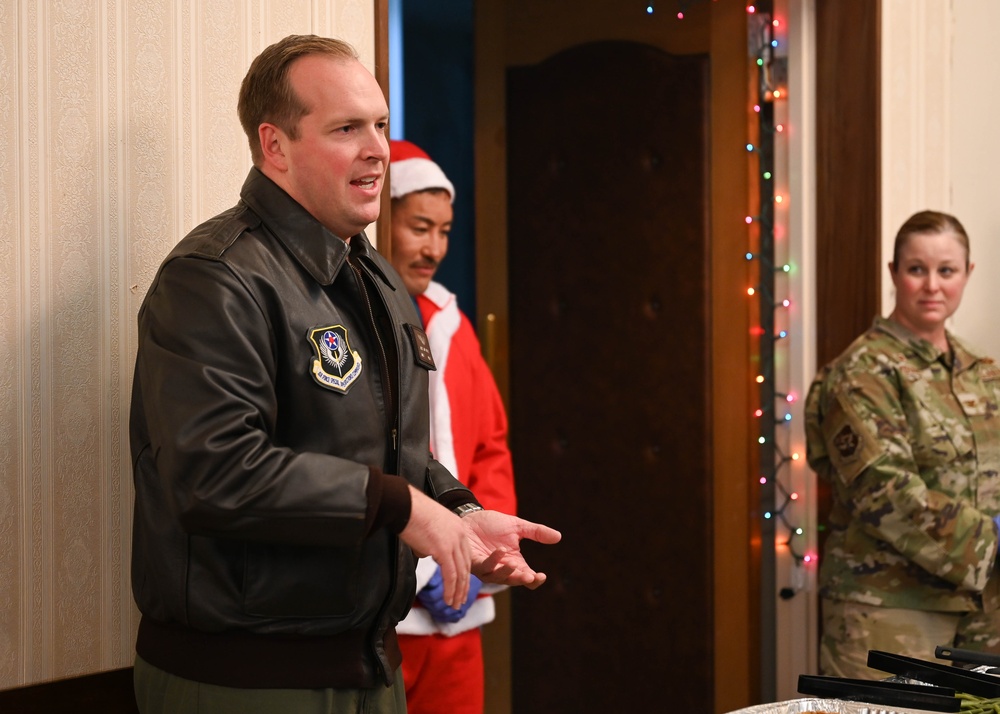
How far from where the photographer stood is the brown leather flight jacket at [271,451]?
1.38 metres

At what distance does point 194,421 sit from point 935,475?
1958mm

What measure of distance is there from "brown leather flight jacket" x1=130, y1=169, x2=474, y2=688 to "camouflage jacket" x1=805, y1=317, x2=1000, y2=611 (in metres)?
1.34

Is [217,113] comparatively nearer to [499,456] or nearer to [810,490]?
[499,456]

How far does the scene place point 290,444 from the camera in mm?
1527

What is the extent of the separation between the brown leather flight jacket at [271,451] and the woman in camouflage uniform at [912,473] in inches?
53.1

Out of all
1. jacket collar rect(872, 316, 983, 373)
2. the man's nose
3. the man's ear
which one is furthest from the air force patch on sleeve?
jacket collar rect(872, 316, 983, 373)

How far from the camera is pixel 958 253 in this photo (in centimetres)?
283

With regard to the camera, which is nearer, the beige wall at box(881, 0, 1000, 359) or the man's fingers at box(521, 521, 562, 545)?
the man's fingers at box(521, 521, 562, 545)

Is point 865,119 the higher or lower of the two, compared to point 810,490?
higher

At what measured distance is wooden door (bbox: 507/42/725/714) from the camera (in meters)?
3.55

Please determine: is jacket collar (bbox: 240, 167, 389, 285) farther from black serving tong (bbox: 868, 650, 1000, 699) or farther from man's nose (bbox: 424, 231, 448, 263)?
man's nose (bbox: 424, 231, 448, 263)

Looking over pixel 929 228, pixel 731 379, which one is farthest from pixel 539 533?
pixel 731 379

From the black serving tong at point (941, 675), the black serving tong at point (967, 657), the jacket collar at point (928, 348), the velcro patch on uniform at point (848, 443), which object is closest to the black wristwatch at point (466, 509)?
the black serving tong at point (941, 675)

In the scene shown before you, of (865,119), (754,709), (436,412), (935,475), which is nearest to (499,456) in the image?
(436,412)
